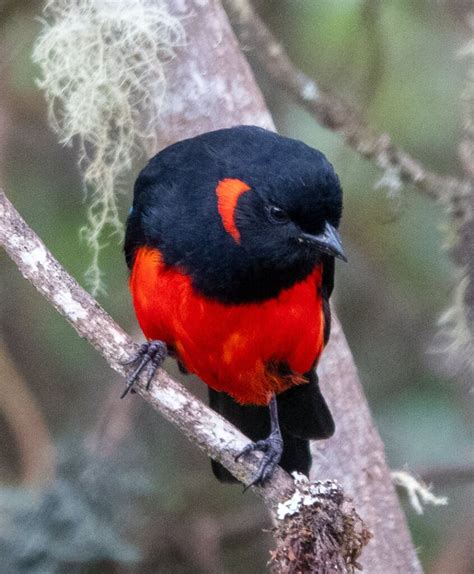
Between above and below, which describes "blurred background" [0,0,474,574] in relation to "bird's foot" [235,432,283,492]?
below

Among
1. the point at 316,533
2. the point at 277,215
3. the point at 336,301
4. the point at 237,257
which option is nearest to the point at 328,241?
the point at 277,215

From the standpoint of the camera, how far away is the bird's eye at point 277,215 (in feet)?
9.90

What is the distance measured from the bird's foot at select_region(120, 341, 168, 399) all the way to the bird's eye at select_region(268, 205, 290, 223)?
457 millimetres

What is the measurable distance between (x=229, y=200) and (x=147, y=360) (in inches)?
18.2

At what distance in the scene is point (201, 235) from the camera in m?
3.11

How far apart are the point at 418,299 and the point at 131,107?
1428mm

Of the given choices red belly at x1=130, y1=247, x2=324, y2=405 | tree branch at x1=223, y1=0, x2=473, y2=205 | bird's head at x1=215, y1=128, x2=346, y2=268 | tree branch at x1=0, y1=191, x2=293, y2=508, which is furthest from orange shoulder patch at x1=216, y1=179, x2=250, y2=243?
tree branch at x1=223, y1=0, x2=473, y2=205

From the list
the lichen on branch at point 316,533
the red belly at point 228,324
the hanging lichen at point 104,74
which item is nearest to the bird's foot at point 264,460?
the lichen on branch at point 316,533

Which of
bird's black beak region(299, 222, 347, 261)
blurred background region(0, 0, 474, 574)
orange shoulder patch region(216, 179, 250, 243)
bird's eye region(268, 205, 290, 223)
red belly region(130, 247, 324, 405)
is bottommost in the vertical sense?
blurred background region(0, 0, 474, 574)

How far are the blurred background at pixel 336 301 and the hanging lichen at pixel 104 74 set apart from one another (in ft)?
1.03

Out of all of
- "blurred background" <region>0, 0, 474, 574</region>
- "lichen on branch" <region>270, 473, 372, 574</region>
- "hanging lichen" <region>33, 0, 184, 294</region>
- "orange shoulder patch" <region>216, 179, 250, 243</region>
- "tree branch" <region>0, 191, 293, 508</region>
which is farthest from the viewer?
"blurred background" <region>0, 0, 474, 574</region>

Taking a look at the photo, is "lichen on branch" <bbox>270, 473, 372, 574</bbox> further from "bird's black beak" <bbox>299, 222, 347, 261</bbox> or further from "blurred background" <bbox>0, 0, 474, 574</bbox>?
"blurred background" <bbox>0, 0, 474, 574</bbox>

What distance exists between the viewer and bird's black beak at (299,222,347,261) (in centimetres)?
298

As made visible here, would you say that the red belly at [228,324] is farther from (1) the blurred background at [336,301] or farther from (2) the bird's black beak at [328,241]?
(1) the blurred background at [336,301]
